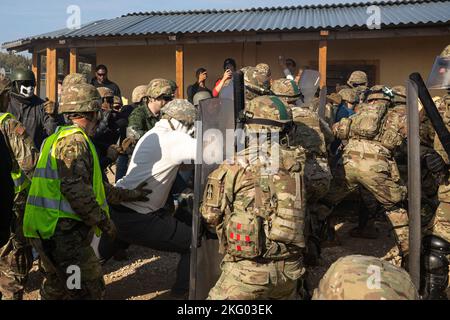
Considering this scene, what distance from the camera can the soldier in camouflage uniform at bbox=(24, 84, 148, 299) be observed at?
9.97 feet

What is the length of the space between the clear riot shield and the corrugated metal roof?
11.0 ft

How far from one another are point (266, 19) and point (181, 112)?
8210 mm

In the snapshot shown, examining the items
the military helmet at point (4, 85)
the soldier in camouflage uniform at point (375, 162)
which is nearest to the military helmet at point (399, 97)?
the soldier in camouflage uniform at point (375, 162)

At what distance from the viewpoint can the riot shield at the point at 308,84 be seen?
19.9 feet

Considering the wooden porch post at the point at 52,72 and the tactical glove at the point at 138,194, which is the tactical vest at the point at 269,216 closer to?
the tactical glove at the point at 138,194

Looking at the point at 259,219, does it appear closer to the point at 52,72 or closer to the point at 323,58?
the point at 323,58

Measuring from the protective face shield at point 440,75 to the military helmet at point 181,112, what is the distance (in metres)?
1.84

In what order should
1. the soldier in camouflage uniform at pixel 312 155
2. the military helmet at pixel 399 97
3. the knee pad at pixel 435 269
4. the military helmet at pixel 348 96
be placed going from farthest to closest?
the military helmet at pixel 348 96 < the military helmet at pixel 399 97 < the soldier in camouflage uniform at pixel 312 155 < the knee pad at pixel 435 269

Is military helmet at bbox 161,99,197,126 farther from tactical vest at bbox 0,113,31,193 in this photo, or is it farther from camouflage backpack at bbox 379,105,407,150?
camouflage backpack at bbox 379,105,407,150

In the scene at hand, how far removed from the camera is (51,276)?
3.15m

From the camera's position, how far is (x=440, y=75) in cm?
387

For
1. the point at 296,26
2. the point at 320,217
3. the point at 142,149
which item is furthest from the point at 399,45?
the point at 142,149

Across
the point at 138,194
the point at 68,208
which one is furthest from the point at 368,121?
the point at 68,208

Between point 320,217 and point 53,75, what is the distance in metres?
8.60
